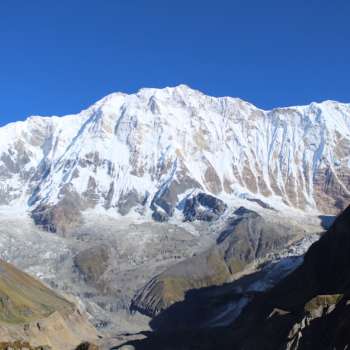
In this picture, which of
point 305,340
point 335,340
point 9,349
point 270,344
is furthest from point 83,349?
point 270,344

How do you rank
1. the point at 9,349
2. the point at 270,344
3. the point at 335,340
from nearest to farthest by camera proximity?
the point at 9,349 < the point at 335,340 < the point at 270,344

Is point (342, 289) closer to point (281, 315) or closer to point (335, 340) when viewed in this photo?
point (281, 315)

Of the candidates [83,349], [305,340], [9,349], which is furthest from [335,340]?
[9,349]

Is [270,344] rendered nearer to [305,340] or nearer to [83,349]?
[305,340]

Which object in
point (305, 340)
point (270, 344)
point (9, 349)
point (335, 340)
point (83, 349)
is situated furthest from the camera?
point (270, 344)

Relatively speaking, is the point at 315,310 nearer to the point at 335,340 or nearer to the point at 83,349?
the point at 335,340

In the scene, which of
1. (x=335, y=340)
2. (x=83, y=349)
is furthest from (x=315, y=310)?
(x=83, y=349)

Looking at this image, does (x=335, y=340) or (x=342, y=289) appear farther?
(x=342, y=289)

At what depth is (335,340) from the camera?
14488 cm

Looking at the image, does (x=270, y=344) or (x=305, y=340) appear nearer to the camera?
(x=305, y=340)

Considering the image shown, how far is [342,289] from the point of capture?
192 m

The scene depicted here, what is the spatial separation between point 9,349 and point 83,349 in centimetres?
2663

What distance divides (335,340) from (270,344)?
152 ft

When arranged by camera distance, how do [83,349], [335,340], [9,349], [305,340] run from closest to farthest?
1. [9,349]
2. [83,349]
3. [335,340]
4. [305,340]
